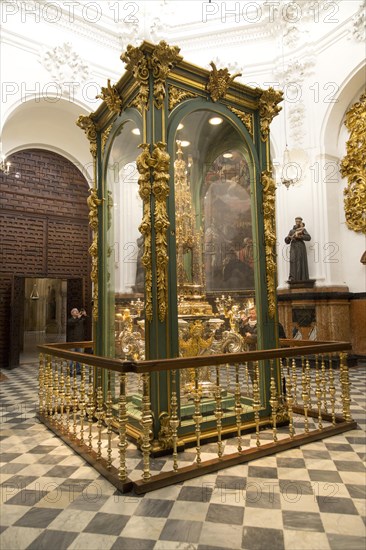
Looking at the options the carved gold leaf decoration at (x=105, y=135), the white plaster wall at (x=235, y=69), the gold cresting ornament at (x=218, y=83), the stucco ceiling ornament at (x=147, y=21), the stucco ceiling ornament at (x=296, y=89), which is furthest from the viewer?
the stucco ceiling ornament at (x=147, y=21)

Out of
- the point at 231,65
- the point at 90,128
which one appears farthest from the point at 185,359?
the point at 231,65

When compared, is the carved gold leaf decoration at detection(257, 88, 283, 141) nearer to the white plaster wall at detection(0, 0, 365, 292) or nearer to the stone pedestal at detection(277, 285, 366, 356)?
the white plaster wall at detection(0, 0, 365, 292)

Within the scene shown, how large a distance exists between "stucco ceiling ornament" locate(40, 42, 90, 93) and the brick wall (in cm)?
216

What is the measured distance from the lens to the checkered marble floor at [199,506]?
2.43 m

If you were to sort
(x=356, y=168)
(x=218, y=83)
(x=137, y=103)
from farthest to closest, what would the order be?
(x=356, y=168), (x=218, y=83), (x=137, y=103)

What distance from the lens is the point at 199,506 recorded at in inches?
111

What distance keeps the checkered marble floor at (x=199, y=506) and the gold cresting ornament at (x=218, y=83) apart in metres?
3.77

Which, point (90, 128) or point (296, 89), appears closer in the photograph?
point (90, 128)

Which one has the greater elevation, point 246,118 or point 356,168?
point 356,168

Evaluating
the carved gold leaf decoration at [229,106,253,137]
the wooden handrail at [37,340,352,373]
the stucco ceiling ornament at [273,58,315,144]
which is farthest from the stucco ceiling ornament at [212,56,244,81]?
the wooden handrail at [37,340,352,373]

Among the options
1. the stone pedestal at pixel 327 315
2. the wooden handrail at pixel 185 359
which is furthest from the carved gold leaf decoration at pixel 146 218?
the stone pedestal at pixel 327 315

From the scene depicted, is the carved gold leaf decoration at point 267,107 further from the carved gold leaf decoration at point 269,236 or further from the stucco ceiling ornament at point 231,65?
the stucco ceiling ornament at point 231,65

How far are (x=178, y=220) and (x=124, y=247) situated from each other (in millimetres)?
751

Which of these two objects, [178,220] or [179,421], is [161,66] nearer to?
[178,220]
